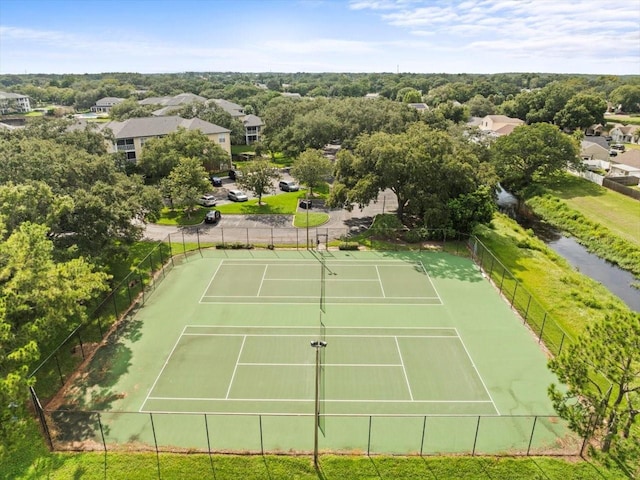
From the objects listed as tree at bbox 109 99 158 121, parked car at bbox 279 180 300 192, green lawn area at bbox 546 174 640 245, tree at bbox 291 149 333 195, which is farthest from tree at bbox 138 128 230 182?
green lawn area at bbox 546 174 640 245

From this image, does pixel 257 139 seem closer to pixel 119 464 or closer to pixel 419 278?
pixel 419 278

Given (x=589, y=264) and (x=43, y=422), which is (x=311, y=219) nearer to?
(x=589, y=264)

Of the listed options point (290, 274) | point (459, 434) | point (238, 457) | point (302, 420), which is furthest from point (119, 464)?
point (290, 274)

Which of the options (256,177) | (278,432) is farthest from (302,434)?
(256,177)

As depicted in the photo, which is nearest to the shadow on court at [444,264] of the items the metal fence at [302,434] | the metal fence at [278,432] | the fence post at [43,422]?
the metal fence at [278,432]

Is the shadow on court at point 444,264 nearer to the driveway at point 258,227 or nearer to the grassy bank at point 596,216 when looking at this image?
the driveway at point 258,227
